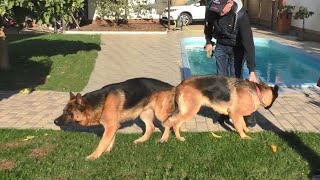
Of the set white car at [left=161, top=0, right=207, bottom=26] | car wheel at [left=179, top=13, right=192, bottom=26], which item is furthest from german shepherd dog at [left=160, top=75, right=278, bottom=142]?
car wheel at [left=179, top=13, right=192, bottom=26]

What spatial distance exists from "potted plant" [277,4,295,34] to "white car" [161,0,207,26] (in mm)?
7215

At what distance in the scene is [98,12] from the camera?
25969 millimetres

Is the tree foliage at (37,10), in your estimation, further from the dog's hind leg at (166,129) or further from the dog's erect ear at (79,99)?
the dog's hind leg at (166,129)

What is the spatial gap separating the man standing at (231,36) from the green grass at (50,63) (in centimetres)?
408

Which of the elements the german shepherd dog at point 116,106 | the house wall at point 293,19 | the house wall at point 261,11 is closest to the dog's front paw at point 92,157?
the german shepherd dog at point 116,106

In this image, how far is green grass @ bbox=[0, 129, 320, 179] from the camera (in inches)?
189

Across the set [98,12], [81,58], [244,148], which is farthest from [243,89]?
[98,12]

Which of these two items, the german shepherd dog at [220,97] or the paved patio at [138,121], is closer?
the german shepherd dog at [220,97]

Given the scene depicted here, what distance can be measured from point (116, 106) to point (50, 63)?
762 centimetres

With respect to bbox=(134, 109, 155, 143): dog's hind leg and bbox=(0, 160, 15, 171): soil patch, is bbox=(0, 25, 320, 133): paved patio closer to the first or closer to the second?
bbox=(134, 109, 155, 143): dog's hind leg

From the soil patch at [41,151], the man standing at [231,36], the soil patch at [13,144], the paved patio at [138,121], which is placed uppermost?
the man standing at [231,36]

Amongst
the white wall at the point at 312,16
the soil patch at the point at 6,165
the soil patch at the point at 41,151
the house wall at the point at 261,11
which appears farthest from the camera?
the house wall at the point at 261,11

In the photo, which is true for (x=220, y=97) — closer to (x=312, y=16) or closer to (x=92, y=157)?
(x=92, y=157)

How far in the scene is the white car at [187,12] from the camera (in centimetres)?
2769
